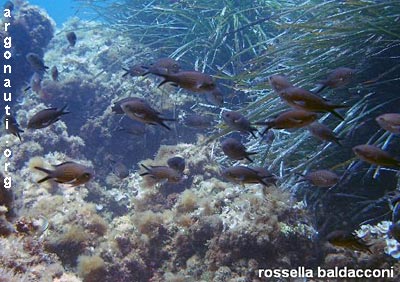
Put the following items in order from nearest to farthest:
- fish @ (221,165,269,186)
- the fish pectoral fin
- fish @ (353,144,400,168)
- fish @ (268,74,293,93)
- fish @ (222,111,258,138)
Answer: the fish pectoral fin → fish @ (353,144,400,168) → fish @ (268,74,293,93) → fish @ (221,165,269,186) → fish @ (222,111,258,138)

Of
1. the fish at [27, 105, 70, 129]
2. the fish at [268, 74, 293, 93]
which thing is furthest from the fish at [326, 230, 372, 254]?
the fish at [27, 105, 70, 129]

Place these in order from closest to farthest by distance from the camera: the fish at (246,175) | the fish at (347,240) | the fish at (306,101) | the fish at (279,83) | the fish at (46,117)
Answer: the fish at (306,101), the fish at (347,240), the fish at (279,83), the fish at (246,175), the fish at (46,117)

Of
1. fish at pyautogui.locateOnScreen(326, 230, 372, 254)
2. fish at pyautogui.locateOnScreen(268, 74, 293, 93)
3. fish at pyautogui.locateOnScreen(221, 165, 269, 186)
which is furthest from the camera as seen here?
fish at pyautogui.locateOnScreen(221, 165, 269, 186)

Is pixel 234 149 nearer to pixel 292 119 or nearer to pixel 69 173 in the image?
pixel 292 119

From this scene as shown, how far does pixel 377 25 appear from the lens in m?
4.15

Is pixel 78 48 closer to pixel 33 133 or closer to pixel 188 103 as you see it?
pixel 33 133

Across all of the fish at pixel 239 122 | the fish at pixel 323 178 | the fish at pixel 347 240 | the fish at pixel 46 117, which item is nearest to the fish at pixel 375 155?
the fish at pixel 323 178

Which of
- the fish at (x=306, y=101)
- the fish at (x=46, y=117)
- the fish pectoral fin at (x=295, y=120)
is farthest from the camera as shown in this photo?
the fish at (x=46, y=117)

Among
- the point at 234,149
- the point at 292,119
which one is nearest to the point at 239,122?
the point at 234,149

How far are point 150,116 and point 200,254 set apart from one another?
7.48 feet

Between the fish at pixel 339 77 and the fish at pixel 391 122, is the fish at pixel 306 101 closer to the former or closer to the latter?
the fish at pixel 391 122

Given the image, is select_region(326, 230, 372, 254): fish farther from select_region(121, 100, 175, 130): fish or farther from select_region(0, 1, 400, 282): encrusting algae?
select_region(121, 100, 175, 130): fish

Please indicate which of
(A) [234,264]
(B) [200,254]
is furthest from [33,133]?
(A) [234,264]

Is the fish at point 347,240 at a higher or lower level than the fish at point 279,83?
lower
